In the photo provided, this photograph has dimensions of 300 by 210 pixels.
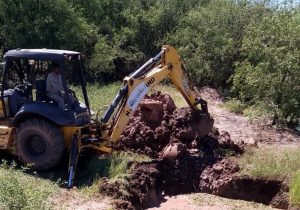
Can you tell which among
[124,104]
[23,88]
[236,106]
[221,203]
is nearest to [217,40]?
[236,106]

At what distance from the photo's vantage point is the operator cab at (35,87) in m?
9.06

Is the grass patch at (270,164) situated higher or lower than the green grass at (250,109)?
lower

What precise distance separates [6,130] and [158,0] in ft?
59.3

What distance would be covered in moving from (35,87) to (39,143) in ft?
3.58

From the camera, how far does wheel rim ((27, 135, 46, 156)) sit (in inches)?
366

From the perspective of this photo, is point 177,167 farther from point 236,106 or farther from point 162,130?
point 236,106

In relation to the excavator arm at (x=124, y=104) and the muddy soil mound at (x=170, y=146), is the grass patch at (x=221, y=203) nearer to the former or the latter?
the muddy soil mound at (x=170, y=146)

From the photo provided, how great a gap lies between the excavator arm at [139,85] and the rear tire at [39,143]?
1.05 meters

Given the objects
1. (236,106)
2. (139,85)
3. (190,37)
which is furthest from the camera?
(190,37)

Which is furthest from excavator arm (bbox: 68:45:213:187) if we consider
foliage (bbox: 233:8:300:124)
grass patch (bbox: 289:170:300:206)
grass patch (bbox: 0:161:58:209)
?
foliage (bbox: 233:8:300:124)

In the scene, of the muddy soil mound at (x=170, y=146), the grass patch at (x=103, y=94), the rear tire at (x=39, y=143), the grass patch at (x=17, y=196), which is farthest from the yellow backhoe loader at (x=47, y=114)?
the grass patch at (x=103, y=94)

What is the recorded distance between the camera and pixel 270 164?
1022cm

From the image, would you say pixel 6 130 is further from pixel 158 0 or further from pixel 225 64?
pixel 158 0

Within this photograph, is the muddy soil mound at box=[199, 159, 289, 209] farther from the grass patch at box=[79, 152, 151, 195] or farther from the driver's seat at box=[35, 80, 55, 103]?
the driver's seat at box=[35, 80, 55, 103]
